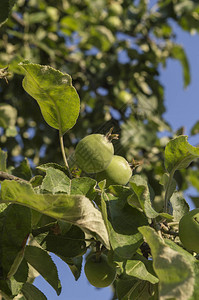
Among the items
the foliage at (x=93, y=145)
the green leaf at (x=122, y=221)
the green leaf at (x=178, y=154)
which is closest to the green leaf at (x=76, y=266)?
the foliage at (x=93, y=145)

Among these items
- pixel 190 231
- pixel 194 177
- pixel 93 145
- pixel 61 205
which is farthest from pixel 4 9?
pixel 194 177

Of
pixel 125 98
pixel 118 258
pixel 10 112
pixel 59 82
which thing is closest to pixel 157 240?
pixel 118 258

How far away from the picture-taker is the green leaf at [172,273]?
62 centimetres

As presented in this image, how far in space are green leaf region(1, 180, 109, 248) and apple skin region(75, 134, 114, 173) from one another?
0.82 ft

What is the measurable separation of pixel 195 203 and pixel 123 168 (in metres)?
0.52

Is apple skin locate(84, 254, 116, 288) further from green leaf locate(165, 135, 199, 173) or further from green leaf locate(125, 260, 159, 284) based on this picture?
green leaf locate(165, 135, 199, 173)

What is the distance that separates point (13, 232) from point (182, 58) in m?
3.37

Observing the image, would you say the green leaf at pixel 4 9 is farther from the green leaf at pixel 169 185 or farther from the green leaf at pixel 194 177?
the green leaf at pixel 194 177

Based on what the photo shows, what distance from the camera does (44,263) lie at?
930 millimetres

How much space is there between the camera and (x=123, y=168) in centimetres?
103

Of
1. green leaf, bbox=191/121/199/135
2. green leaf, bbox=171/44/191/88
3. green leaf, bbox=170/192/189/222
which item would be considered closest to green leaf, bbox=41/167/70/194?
green leaf, bbox=170/192/189/222

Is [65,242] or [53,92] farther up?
[53,92]

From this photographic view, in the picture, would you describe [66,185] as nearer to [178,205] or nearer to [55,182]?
[55,182]

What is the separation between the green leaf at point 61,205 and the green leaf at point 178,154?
0.31 meters
